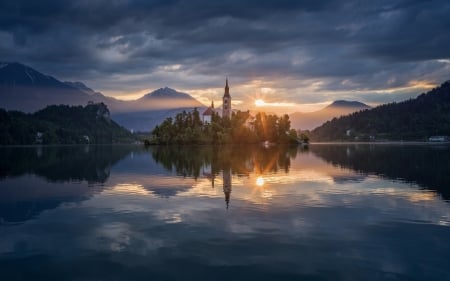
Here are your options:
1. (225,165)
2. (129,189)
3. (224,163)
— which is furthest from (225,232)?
(224,163)

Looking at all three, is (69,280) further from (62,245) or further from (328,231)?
(328,231)

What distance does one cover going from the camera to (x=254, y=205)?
31766 mm

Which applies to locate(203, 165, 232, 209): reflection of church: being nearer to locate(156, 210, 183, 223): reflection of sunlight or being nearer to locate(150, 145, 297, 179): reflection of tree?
locate(150, 145, 297, 179): reflection of tree

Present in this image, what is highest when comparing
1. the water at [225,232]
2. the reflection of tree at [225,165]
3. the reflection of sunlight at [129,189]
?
the reflection of tree at [225,165]

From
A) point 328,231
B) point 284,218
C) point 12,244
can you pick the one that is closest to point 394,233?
point 328,231

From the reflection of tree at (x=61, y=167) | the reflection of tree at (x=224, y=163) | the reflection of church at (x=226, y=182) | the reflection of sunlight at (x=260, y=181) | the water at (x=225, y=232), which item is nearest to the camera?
the water at (x=225, y=232)

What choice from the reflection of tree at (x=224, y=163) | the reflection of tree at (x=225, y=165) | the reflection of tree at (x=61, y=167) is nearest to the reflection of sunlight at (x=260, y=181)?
the reflection of tree at (x=225, y=165)

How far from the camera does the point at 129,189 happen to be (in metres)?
42.1

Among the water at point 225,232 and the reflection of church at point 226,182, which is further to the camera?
the reflection of church at point 226,182

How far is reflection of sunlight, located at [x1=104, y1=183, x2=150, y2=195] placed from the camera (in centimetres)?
3984

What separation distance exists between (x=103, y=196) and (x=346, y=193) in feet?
75.1

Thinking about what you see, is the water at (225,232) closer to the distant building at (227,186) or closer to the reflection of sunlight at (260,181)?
the distant building at (227,186)

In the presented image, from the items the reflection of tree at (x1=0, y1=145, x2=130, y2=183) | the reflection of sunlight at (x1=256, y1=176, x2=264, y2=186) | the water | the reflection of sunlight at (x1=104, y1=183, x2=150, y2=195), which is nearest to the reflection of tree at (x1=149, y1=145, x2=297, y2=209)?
the reflection of sunlight at (x1=104, y1=183, x2=150, y2=195)

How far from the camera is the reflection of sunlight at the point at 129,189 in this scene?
131 feet
